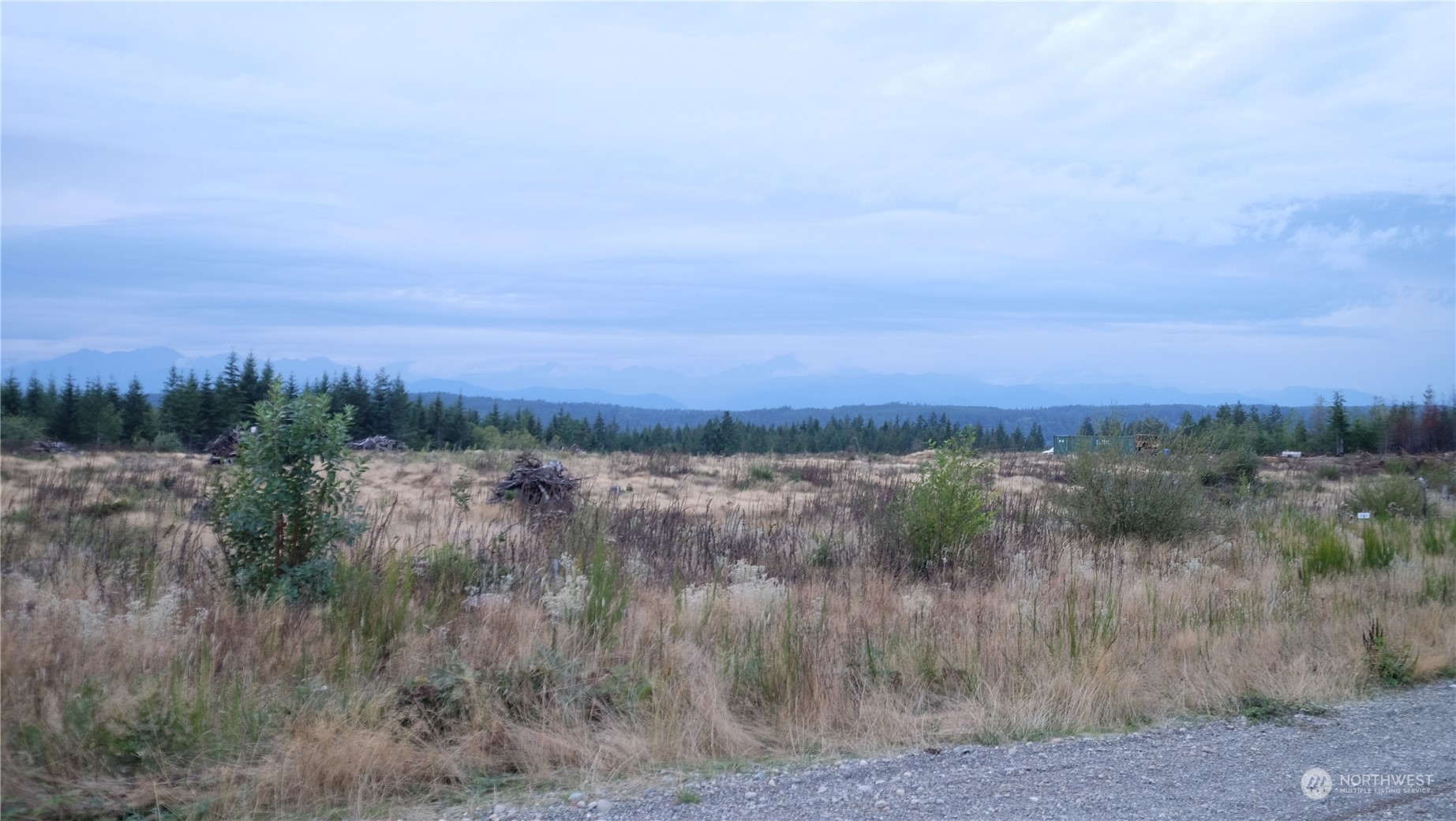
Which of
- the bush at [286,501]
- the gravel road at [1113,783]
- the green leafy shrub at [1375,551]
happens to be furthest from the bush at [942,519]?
the bush at [286,501]

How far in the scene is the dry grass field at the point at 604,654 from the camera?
5.23 m

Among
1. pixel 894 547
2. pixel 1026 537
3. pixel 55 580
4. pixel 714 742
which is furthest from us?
pixel 1026 537

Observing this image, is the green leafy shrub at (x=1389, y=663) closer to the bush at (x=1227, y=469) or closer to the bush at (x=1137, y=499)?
the bush at (x=1137, y=499)

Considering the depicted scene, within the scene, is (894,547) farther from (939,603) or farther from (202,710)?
(202,710)

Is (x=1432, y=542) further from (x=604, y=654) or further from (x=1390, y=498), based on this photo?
(x=604, y=654)

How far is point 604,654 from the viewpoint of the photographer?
7023 millimetres

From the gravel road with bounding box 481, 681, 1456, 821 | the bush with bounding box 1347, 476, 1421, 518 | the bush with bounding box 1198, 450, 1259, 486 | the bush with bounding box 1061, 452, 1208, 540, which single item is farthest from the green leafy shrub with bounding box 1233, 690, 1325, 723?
the bush with bounding box 1347, 476, 1421, 518

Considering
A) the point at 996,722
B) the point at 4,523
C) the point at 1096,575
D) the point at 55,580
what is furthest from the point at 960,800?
the point at 4,523

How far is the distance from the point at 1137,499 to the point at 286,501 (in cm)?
1270

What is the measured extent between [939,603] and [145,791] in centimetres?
693

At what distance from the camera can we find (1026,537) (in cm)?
1395

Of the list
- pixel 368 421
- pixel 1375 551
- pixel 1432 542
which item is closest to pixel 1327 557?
pixel 1375 551

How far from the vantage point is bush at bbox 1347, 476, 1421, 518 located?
754 inches

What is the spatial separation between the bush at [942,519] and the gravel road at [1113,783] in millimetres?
6019
